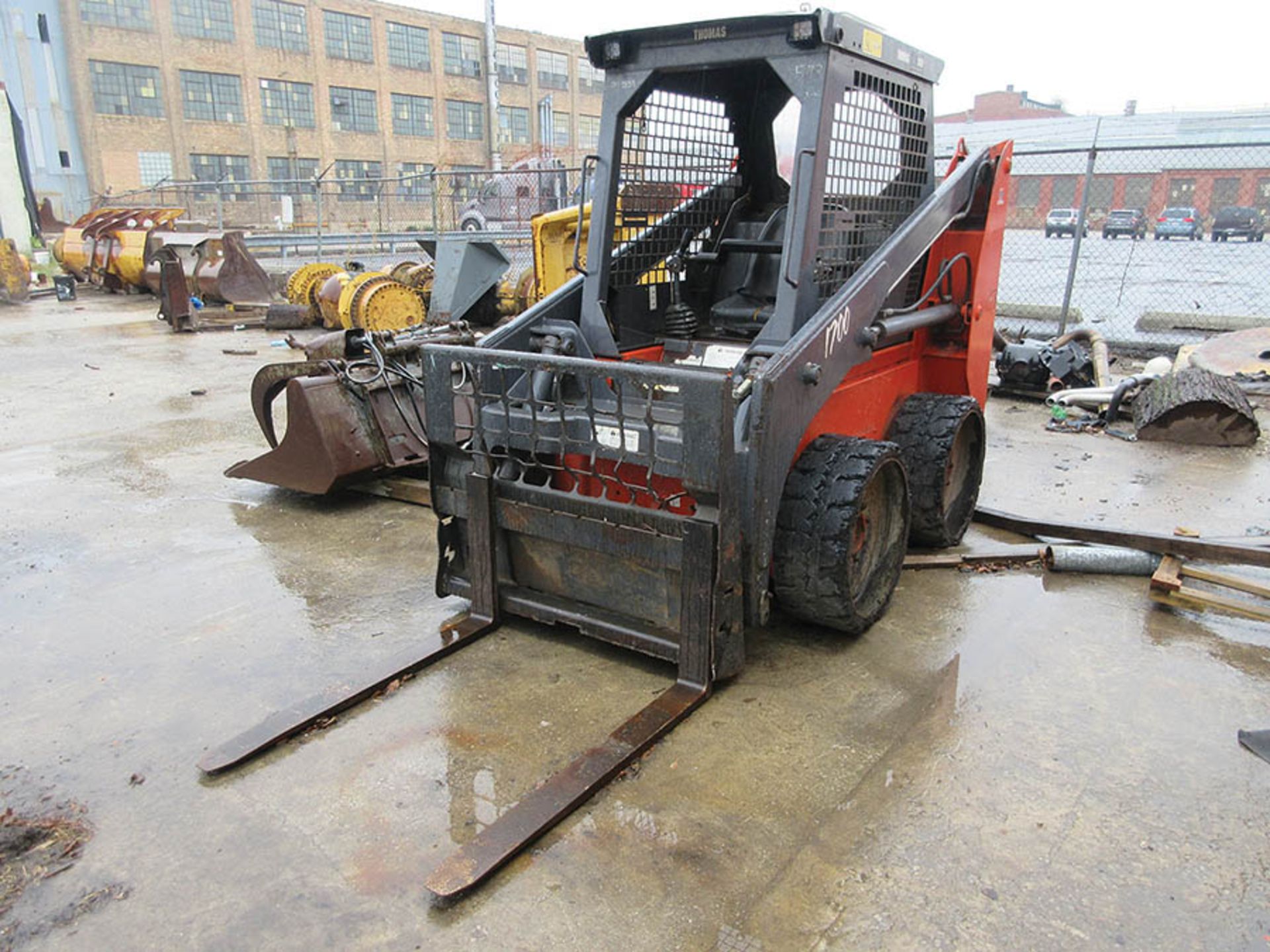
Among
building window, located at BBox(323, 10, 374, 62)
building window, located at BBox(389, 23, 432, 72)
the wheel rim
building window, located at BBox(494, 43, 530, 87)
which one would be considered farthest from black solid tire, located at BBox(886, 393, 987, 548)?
building window, located at BBox(494, 43, 530, 87)

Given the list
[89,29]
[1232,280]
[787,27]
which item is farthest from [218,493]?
[89,29]

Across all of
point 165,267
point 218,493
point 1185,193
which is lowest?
point 218,493

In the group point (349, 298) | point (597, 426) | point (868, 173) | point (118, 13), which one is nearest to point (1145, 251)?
point (349, 298)

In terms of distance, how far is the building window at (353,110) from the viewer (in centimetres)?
4650

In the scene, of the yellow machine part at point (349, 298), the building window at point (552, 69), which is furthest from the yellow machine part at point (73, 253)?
the building window at point (552, 69)

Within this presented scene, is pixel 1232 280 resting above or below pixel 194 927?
above

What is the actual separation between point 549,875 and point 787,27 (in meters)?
3.08

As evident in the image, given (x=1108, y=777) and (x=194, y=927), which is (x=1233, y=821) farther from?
(x=194, y=927)

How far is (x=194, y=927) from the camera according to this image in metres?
2.29

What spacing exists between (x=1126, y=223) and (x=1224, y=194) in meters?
1.25

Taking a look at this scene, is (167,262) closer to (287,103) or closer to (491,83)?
(287,103)

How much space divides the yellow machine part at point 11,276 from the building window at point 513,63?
39.7 meters

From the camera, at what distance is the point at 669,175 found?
442cm

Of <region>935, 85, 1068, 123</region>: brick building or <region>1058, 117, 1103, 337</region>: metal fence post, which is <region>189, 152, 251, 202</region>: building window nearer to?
<region>1058, 117, 1103, 337</region>: metal fence post
